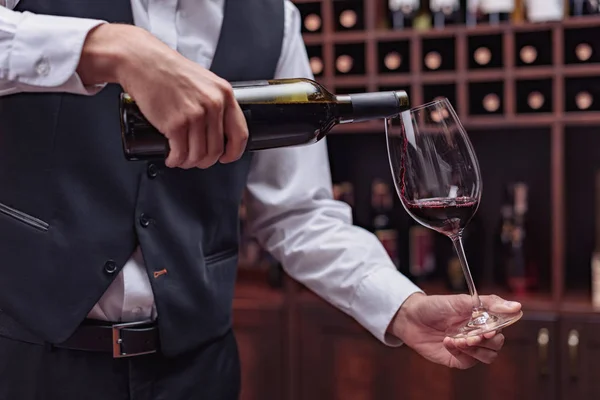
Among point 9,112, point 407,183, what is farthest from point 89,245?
point 407,183

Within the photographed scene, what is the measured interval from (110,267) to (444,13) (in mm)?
1842

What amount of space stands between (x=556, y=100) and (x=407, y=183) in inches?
62.4

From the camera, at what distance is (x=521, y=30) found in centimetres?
237

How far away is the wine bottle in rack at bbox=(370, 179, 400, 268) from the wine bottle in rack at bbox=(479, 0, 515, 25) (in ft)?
2.20

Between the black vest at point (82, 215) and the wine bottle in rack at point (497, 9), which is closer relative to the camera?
the black vest at point (82, 215)

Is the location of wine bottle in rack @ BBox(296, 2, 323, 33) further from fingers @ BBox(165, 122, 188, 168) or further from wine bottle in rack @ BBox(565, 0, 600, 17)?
fingers @ BBox(165, 122, 188, 168)

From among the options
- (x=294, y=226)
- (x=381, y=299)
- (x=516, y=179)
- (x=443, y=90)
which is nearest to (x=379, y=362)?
(x=516, y=179)

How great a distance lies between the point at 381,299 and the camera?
114 cm

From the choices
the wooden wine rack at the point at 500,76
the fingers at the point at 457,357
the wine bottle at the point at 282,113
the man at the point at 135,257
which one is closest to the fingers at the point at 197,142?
the wine bottle at the point at 282,113

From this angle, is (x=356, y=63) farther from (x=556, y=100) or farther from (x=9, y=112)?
(x=9, y=112)

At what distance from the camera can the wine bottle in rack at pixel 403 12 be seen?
253 cm

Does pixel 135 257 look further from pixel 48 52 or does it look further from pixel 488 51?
pixel 488 51

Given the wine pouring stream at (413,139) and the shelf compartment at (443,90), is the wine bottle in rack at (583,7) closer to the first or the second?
the shelf compartment at (443,90)

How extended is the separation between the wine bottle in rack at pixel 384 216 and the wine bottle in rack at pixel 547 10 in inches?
29.6
